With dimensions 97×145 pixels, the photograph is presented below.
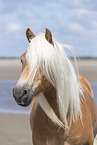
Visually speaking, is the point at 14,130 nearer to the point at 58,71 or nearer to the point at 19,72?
the point at 58,71

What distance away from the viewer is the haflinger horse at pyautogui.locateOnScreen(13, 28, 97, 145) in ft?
8.97

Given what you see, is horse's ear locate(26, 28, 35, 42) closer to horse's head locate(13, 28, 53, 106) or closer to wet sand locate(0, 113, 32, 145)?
horse's head locate(13, 28, 53, 106)

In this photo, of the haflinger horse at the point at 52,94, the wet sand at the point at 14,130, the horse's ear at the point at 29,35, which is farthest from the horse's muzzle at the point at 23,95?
the wet sand at the point at 14,130

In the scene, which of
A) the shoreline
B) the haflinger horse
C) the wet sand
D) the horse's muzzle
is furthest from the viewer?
the shoreline

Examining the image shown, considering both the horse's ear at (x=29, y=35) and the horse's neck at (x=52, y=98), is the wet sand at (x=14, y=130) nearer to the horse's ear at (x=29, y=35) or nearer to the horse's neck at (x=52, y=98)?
the horse's neck at (x=52, y=98)

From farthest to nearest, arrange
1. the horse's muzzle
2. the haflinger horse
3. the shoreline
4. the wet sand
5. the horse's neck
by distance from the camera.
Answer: the shoreline
the wet sand
the horse's neck
the haflinger horse
the horse's muzzle

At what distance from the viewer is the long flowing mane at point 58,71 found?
2.75 m

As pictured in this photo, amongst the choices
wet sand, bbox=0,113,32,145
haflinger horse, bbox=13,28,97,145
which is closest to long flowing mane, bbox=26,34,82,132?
haflinger horse, bbox=13,28,97,145

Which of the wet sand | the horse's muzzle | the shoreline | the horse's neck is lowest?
the shoreline

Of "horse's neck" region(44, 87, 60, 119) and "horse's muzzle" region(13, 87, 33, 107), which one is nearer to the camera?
"horse's muzzle" region(13, 87, 33, 107)

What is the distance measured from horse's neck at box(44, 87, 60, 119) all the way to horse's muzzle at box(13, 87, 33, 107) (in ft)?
1.24

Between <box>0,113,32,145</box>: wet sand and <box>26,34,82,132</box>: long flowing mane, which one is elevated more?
<box>26,34,82,132</box>: long flowing mane

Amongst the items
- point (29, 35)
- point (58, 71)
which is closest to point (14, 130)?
point (29, 35)

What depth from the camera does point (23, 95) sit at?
8.65ft
